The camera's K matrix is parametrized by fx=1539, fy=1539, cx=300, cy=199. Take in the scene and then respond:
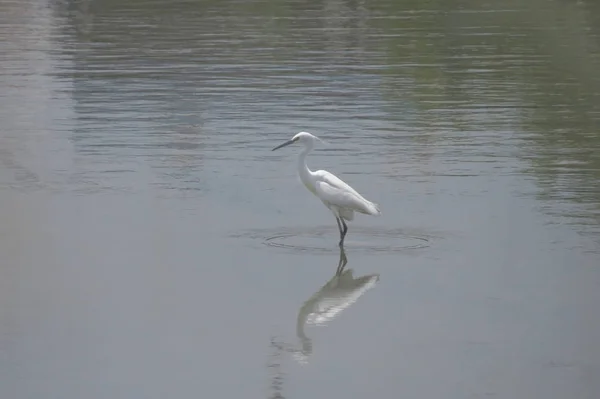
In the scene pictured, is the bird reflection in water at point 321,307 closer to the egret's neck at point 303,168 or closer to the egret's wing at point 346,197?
the egret's wing at point 346,197

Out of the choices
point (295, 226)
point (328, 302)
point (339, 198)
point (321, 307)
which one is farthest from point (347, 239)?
point (321, 307)

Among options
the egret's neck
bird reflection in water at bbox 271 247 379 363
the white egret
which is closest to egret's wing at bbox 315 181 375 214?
the white egret

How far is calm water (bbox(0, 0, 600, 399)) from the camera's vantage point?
1043 cm

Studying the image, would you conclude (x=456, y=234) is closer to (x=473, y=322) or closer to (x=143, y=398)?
(x=473, y=322)

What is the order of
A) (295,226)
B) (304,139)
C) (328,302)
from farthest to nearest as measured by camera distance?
(295,226) → (304,139) → (328,302)

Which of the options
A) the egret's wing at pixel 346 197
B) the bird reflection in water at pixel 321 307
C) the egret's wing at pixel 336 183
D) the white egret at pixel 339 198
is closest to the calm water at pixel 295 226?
the bird reflection in water at pixel 321 307

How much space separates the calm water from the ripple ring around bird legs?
0.04 meters

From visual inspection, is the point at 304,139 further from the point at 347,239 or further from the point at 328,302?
the point at 328,302

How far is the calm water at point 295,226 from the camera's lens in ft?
34.2

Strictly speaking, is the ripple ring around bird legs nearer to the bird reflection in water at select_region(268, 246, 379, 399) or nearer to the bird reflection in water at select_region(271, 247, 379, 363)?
the bird reflection in water at select_region(268, 246, 379, 399)

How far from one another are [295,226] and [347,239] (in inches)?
26.0

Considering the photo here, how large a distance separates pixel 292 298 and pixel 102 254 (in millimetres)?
2290

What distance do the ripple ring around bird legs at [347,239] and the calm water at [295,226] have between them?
1.6 inches

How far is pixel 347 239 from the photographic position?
14383 millimetres
